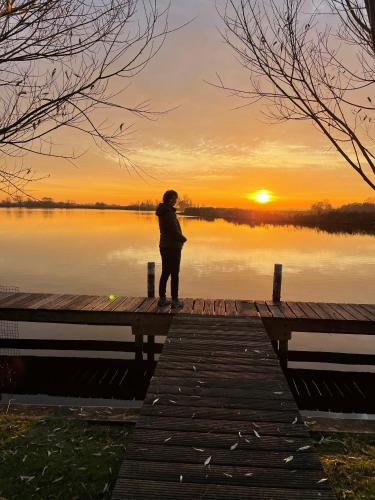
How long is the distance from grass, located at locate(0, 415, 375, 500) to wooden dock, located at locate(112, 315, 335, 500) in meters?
1.03

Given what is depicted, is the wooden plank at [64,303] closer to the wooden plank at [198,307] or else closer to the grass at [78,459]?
the wooden plank at [198,307]

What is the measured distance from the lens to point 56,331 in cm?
1691

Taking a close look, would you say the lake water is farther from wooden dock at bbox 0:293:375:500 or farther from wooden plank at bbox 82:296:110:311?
wooden dock at bbox 0:293:375:500

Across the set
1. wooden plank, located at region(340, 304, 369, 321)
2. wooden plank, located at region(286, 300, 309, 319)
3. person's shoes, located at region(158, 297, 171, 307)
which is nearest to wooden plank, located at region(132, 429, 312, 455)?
wooden plank, located at region(286, 300, 309, 319)

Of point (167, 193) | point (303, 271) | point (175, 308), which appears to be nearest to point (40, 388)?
point (175, 308)

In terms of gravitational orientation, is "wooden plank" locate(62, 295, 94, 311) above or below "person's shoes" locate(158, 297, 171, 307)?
below

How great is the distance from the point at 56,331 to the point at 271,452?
47.9 feet

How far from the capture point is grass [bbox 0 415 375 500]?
14.9ft

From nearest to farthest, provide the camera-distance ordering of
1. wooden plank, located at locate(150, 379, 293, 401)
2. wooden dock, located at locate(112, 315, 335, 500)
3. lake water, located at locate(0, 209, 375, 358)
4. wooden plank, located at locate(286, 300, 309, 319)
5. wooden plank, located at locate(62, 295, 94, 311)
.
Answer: wooden dock, located at locate(112, 315, 335, 500) → wooden plank, located at locate(150, 379, 293, 401) → wooden plank, located at locate(286, 300, 309, 319) → wooden plank, located at locate(62, 295, 94, 311) → lake water, located at locate(0, 209, 375, 358)

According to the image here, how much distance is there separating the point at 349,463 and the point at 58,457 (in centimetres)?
362

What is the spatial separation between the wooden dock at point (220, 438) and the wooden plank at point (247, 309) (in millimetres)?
3228

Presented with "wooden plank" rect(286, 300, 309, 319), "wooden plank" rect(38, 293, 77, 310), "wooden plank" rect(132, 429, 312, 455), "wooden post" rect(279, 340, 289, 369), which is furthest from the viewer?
"wooden post" rect(279, 340, 289, 369)

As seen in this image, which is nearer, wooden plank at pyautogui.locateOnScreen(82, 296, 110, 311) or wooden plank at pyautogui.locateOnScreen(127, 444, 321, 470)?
wooden plank at pyautogui.locateOnScreen(127, 444, 321, 470)

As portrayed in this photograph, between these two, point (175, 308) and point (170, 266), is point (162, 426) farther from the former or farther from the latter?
point (175, 308)
